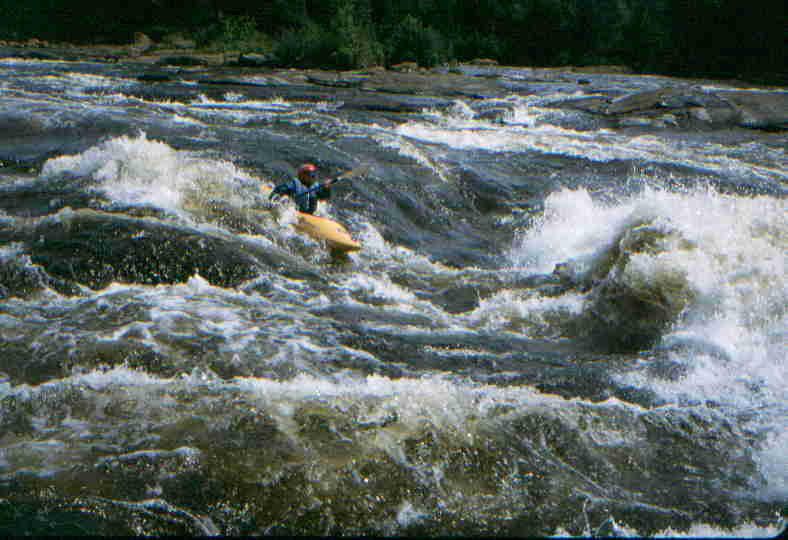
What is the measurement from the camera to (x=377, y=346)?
5176 millimetres

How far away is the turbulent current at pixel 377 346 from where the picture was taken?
347 centimetres

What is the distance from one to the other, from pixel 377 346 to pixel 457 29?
36.4 metres

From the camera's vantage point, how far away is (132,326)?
482 cm

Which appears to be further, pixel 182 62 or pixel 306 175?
pixel 182 62

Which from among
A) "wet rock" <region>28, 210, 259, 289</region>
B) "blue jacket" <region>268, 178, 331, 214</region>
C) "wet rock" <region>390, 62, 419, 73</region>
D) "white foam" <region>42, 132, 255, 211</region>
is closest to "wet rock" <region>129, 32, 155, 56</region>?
"wet rock" <region>390, 62, 419, 73</region>

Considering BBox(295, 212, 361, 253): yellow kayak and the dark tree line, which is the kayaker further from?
the dark tree line

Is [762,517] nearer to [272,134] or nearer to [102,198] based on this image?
[102,198]

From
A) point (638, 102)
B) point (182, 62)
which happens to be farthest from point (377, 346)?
point (182, 62)

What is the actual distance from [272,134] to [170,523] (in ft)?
28.7

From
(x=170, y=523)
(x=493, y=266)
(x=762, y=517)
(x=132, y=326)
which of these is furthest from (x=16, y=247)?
(x=762, y=517)

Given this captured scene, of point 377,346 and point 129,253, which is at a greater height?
point 129,253

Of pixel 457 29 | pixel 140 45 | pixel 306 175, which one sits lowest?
pixel 306 175

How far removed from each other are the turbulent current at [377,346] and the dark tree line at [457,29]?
16115mm

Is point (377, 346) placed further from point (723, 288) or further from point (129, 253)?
point (723, 288)
